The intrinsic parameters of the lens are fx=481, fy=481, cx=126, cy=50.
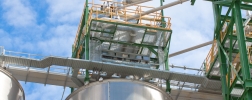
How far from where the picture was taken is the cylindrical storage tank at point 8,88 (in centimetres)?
2598

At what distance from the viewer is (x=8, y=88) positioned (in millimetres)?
26484

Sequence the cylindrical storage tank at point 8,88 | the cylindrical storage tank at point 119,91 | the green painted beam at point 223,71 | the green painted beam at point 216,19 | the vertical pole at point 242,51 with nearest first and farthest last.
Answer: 1. the vertical pole at point 242,51
2. the cylindrical storage tank at point 119,91
3. the green painted beam at point 223,71
4. the cylindrical storage tank at point 8,88
5. the green painted beam at point 216,19

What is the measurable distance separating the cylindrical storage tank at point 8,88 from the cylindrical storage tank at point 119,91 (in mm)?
3023

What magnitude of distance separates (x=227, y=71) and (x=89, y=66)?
8526 mm

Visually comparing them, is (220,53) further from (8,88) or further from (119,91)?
(8,88)

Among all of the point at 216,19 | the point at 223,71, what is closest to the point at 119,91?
the point at 223,71

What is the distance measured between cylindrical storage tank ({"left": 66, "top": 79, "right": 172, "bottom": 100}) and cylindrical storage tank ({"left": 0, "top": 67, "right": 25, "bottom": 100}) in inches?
119

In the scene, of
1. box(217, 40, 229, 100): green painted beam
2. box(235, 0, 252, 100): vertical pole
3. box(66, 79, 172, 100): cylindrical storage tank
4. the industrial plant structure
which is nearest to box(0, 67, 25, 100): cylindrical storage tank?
the industrial plant structure

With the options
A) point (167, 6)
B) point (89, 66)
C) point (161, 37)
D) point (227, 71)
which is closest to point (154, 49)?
point (161, 37)

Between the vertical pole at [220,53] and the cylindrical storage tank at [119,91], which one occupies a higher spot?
the vertical pole at [220,53]

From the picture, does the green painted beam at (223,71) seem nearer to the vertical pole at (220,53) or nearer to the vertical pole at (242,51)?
the vertical pole at (220,53)

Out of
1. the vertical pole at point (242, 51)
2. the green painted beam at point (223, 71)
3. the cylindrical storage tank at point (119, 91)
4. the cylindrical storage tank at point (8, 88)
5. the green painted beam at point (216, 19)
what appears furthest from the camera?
the green painted beam at point (216, 19)

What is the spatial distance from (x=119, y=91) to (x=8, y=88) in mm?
6225

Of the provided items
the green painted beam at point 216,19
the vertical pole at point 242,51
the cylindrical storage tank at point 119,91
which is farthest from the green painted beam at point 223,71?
the cylindrical storage tank at point 119,91
